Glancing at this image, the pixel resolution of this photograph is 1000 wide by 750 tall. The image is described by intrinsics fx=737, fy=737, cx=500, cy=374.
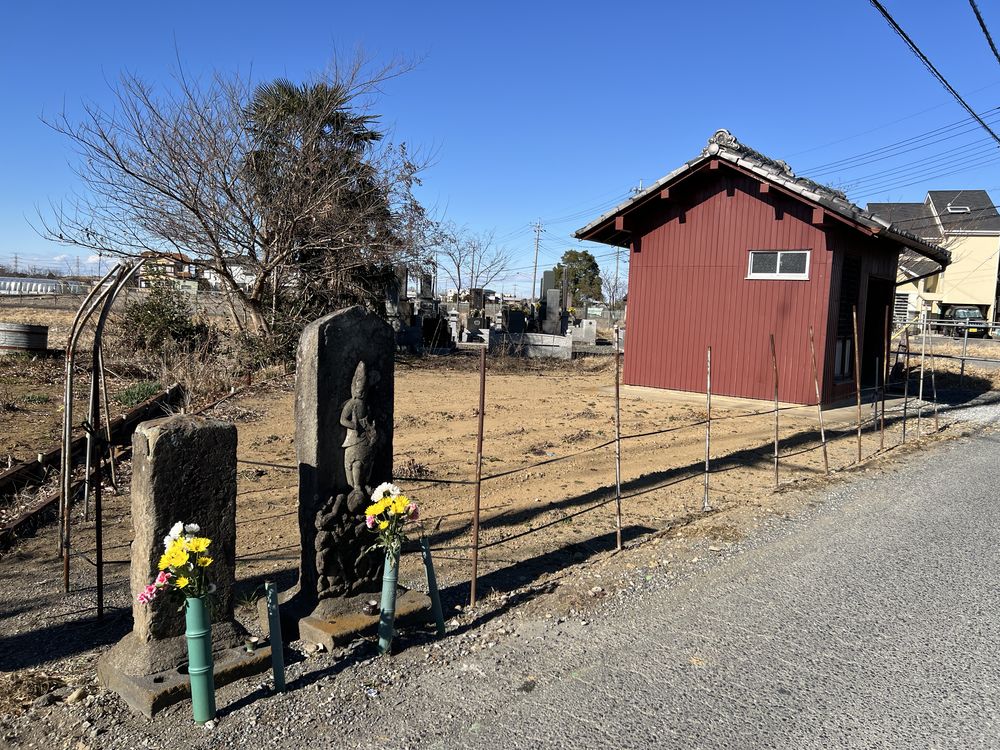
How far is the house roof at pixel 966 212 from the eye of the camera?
47.3 meters

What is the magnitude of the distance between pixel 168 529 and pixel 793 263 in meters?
13.1

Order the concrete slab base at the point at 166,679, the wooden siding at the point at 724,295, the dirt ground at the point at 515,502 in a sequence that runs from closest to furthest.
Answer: the concrete slab base at the point at 166,679, the dirt ground at the point at 515,502, the wooden siding at the point at 724,295

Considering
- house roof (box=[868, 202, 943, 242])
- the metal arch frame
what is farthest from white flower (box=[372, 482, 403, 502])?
house roof (box=[868, 202, 943, 242])

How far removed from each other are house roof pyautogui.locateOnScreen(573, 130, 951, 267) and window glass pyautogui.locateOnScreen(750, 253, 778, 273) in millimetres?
1345

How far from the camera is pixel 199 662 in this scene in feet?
11.4

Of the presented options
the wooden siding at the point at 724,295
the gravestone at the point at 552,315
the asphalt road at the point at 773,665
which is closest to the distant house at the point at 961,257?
the gravestone at the point at 552,315

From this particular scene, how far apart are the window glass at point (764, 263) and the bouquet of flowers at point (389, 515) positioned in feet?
39.3

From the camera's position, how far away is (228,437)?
4.00m

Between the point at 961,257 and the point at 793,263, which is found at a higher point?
the point at 961,257

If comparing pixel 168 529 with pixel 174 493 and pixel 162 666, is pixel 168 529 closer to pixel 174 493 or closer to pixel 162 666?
pixel 174 493

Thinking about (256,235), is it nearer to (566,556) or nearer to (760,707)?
(566,556)

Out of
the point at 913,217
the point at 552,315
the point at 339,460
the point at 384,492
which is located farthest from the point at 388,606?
the point at 913,217

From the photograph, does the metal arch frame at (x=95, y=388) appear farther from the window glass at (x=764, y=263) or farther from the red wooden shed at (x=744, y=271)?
the window glass at (x=764, y=263)

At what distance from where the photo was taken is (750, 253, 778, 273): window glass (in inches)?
567
